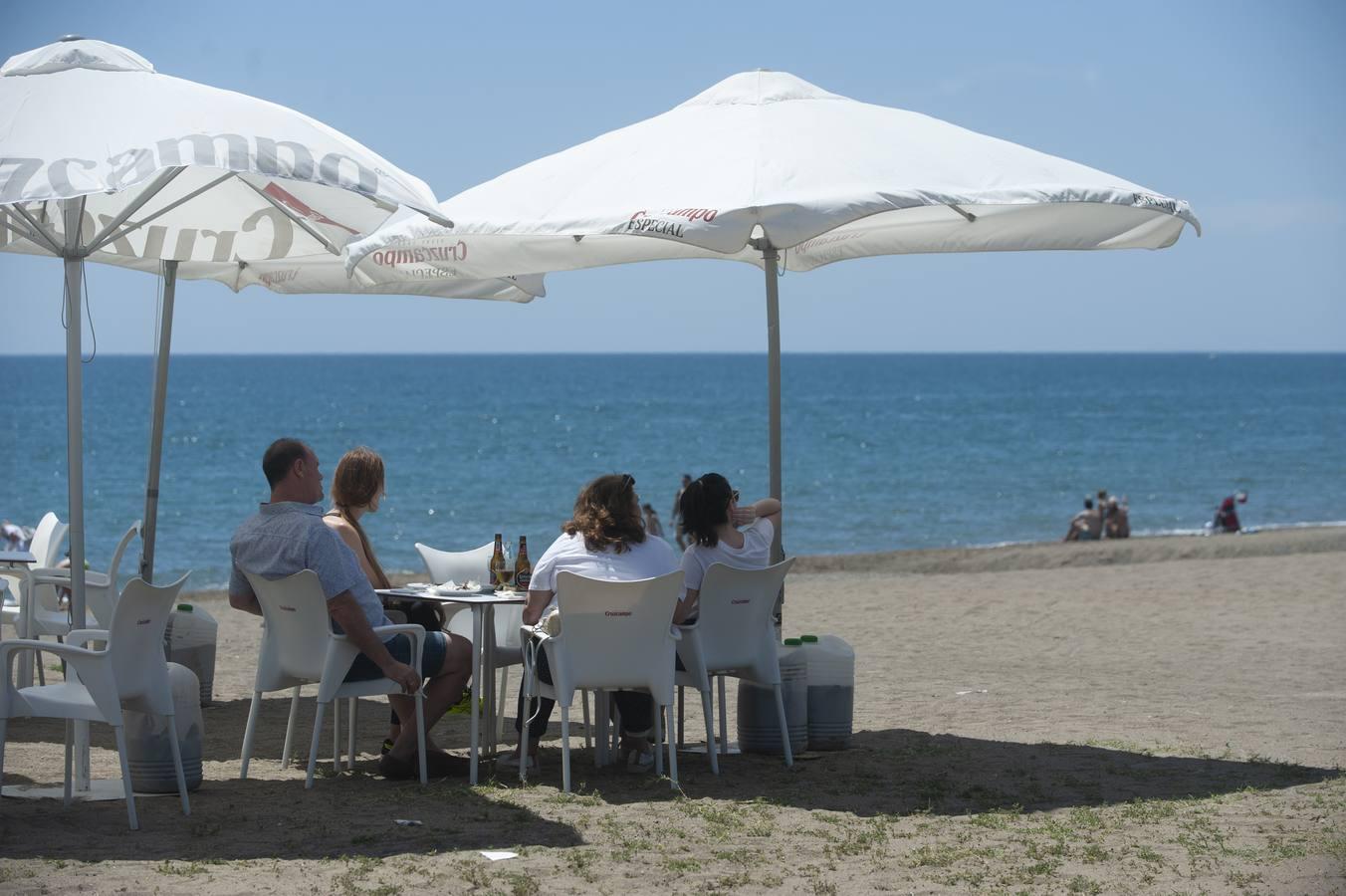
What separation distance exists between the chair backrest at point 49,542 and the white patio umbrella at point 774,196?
8.50 ft

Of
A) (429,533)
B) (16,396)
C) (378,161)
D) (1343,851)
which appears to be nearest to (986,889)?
(1343,851)

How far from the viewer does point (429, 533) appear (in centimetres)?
2970

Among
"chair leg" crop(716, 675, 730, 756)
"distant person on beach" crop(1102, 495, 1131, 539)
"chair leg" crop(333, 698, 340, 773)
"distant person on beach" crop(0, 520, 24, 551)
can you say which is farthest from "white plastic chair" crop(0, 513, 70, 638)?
"distant person on beach" crop(1102, 495, 1131, 539)

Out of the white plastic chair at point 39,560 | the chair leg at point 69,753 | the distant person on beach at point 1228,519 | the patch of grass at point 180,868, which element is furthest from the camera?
the distant person on beach at point 1228,519

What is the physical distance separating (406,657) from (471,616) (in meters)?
1.27

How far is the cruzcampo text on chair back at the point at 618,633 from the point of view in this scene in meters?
5.25

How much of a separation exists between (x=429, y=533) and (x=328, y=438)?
28069mm

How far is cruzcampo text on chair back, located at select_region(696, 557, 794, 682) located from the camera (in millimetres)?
5695

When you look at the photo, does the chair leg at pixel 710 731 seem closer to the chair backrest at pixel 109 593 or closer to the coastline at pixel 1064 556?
the chair backrest at pixel 109 593

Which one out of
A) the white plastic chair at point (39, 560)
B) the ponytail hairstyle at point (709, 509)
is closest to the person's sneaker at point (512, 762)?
the ponytail hairstyle at point (709, 509)

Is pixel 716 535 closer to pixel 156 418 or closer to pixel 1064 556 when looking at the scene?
pixel 156 418

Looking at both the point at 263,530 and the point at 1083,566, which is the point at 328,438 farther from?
the point at 263,530

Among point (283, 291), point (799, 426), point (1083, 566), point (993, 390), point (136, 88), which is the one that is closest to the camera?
point (136, 88)

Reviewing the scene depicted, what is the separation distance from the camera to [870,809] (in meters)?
5.06
